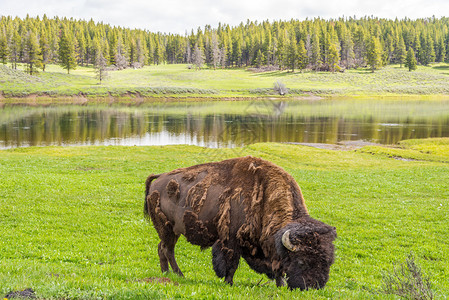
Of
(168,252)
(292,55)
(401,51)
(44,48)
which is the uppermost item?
(401,51)

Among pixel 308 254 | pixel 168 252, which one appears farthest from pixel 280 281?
pixel 168 252

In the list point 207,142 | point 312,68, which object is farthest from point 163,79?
point 207,142

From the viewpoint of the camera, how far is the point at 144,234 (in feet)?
41.4

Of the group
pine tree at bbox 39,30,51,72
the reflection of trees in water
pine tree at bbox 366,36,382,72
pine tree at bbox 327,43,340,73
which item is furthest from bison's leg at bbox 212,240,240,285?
pine tree at bbox 366,36,382,72

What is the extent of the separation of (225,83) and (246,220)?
128443mm

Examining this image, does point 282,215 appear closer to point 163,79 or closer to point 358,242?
point 358,242

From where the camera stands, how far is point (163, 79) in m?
137

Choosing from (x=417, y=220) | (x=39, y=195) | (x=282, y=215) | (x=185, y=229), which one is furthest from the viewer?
(x=39, y=195)

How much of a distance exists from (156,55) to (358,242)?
196 metres

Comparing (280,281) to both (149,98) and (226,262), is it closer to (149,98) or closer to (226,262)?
(226,262)

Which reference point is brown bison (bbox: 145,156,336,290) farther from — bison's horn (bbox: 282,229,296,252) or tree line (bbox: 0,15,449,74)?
tree line (bbox: 0,15,449,74)

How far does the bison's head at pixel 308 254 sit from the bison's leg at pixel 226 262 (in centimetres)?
131

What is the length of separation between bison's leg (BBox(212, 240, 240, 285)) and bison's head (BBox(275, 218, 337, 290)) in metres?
1.31

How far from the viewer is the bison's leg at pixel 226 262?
7246 mm
